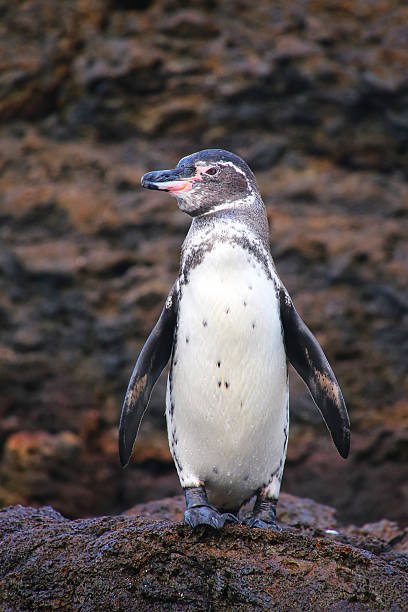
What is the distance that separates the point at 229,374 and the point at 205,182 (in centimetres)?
81

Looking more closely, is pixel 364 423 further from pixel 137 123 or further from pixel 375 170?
pixel 137 123

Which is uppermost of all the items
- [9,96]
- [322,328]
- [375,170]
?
[9,96]

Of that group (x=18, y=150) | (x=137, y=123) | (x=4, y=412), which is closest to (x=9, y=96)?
(x=18, y=150)

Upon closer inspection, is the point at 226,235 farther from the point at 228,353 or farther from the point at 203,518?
the point at 203,518

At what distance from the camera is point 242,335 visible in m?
2.63

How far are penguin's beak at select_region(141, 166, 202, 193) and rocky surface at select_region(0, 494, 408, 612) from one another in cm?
131

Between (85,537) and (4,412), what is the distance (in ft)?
11.1

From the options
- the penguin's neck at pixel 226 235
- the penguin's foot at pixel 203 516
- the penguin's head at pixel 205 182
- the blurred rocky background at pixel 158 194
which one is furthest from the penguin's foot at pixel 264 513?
the blurred rocky background at pixel 158 194

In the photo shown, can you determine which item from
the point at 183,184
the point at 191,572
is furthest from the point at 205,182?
the point at 191,572

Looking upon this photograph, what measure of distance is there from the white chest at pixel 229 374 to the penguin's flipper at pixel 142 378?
190mm

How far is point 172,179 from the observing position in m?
2.83

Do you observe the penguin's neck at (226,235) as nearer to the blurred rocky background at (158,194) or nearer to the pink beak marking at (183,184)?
the pink beak marking at (183,184)

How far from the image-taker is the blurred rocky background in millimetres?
5625

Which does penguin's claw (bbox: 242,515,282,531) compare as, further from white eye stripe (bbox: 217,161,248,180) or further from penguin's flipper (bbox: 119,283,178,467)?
white eye stripe (bbox: 217,161,248,180)
